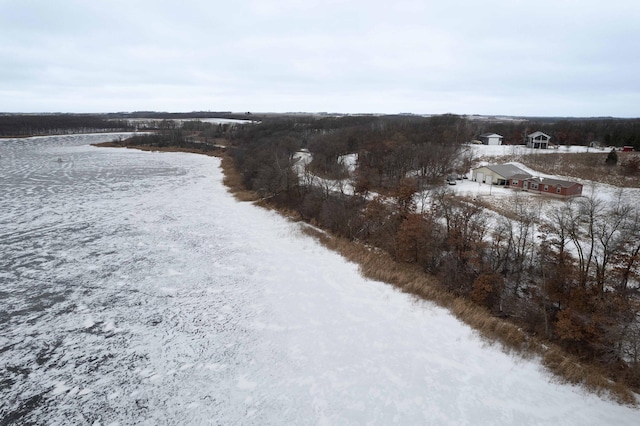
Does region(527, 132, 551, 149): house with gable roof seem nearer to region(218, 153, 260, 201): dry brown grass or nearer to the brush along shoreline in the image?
region(218, 153, 260, 201): dry brown grass

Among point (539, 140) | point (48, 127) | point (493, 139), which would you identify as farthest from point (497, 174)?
point (48, 127)

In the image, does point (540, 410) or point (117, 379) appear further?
point (117, 379)

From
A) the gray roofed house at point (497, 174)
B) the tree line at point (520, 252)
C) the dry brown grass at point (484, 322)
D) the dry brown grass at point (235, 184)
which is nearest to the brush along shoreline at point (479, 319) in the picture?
the dry brown grass at point (484, 322)

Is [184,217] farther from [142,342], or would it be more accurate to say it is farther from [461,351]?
[461,351]

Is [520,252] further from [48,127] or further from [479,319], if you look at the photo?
[48,127]

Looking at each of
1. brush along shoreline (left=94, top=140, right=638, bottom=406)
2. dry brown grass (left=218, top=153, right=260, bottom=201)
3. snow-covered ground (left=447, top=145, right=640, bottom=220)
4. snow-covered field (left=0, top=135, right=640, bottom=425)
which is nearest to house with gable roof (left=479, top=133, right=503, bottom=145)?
snow-covered ground (left=447, top=145, right=640, bottom=220)

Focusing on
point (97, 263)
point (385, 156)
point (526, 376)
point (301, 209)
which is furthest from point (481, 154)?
point (97, 263)
